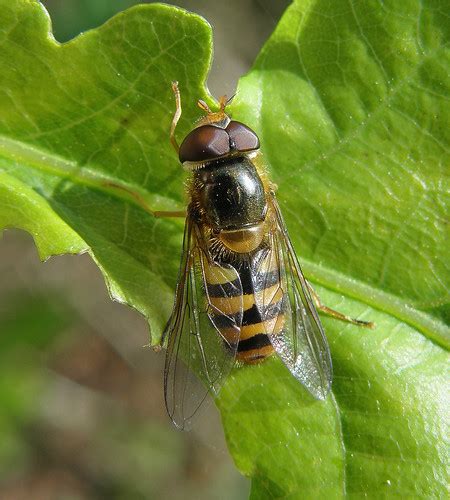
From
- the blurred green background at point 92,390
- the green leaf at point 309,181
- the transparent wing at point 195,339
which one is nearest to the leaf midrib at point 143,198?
the green leaf at point 309,181

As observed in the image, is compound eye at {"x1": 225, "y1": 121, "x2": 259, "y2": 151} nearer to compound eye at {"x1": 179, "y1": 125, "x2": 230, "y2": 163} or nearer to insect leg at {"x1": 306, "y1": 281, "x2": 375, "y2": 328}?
compound eye at {"x1": 179, "y1": 125, "x2": 230, "y2": 163}

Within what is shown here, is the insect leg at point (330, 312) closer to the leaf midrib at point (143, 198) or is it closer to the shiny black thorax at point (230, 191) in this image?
the leaf midrib at point (143, 198)

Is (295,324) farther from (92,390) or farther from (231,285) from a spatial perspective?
(92,390)

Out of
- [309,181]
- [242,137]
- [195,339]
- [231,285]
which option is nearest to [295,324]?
[231,285]

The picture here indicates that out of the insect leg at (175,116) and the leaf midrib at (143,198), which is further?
the leaf midrib at (143,198)

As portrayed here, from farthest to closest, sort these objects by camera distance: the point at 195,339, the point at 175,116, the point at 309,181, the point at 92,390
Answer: the point at 92,390 < the point at 195,339 < the point at 309,181 < the point at 175,116

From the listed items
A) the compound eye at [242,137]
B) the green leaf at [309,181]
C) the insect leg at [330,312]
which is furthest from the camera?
the insect leg at [330,312]

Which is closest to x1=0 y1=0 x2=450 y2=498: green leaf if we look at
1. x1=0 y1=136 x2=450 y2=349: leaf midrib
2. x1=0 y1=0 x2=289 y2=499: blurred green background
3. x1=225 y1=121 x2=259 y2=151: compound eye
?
x1=0 y1=136 x2=450 y2=349: leaf midrib

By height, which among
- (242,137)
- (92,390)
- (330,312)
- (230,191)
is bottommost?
(92,390)
